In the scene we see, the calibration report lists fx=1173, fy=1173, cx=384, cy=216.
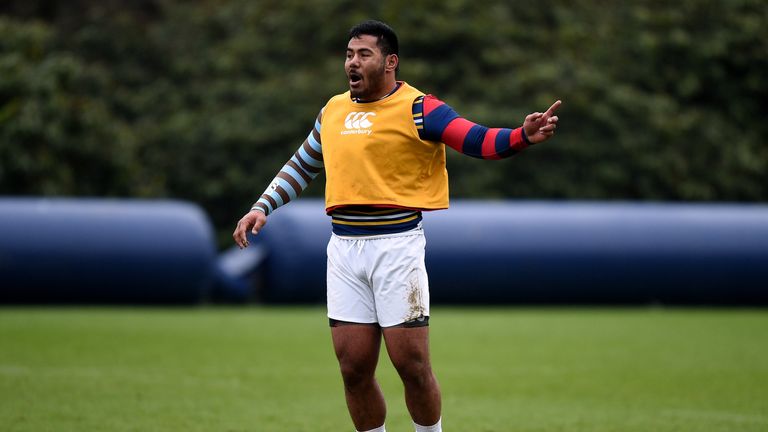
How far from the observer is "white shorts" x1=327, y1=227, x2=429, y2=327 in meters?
6.00

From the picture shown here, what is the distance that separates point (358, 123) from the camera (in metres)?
6.07

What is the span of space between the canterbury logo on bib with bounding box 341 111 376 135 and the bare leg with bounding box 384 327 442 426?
1031mm

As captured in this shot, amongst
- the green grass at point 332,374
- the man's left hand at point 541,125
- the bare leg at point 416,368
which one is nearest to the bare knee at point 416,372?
the bare leg at point 416,368

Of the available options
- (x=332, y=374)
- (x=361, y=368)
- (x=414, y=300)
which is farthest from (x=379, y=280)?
(x=332, y=374)

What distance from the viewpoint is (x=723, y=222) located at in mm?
20734

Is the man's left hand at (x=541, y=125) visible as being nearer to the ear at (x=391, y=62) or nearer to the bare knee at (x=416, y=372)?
the ear at (x=391, y=62)

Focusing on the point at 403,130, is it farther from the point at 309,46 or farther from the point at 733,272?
the point at 309,46

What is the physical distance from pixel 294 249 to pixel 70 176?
7262 millimetres

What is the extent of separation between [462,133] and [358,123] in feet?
1.91

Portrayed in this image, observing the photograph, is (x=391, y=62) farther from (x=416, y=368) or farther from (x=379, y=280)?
(x=416, y=368)

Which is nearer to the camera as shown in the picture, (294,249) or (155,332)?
(155,332)

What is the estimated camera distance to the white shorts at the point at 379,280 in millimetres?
5996

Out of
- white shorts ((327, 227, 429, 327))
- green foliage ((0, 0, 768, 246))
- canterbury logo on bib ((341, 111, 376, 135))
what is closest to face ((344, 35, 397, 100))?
canterbury logo on bib ((341, 111, 376, 135))

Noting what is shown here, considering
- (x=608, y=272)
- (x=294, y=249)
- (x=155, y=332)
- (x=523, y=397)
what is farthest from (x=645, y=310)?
(x=523, y=397)
